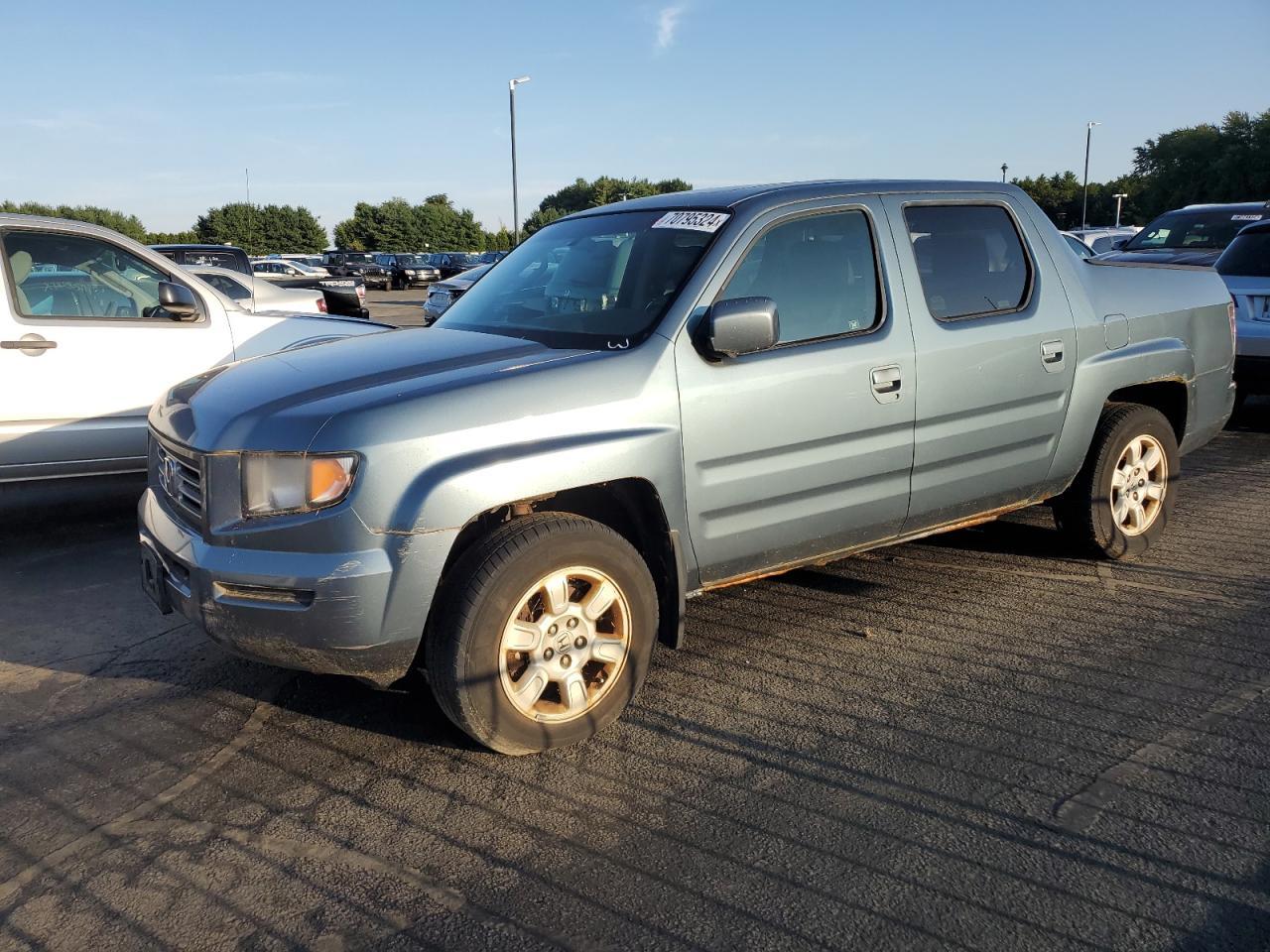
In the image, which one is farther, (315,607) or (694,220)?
(694,220)

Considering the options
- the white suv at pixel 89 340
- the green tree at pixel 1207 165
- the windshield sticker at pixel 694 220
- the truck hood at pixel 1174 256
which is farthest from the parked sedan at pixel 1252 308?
the green tree at pixel 1207 165

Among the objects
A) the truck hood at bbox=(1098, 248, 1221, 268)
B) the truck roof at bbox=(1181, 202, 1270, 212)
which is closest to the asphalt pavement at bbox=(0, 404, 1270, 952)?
the truck hood at bbox=(1098, 248, 1221, 268)

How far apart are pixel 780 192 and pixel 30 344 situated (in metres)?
4.25

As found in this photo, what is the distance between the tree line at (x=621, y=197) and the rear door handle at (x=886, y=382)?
123 ft

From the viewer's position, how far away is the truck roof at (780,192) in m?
4.07

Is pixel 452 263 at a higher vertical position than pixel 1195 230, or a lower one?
higher

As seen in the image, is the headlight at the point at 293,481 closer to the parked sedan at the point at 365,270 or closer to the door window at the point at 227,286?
the door window at the point at 227,286

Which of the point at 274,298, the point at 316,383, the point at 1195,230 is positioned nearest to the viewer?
the point at 316,383

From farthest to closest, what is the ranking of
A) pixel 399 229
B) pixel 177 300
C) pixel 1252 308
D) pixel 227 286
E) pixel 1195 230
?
pixel 399 229, pixel 1195 230, pixel 227 286, pixel 1252 308, pixel 177 300

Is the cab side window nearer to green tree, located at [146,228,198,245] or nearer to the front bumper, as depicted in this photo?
the front bumper

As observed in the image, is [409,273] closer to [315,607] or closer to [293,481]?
[293,481]

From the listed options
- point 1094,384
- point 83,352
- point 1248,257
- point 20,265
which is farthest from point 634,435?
point 1248,257

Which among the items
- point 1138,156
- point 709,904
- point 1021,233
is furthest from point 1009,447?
point 1138,156

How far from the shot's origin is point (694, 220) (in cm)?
406
